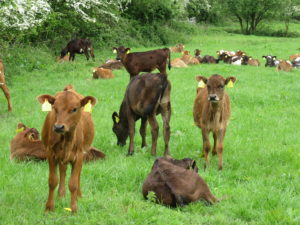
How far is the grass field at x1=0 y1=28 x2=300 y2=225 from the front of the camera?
19.0 ft

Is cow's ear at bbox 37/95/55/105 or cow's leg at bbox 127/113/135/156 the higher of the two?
cow's ear at bbox 37/95/55/105

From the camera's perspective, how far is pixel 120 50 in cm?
1741

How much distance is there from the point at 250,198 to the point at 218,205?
1.81 ft

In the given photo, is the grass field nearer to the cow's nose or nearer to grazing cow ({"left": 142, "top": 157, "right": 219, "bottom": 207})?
grazing cow ({"left": 142, "top": 157, "right": 219, "bottom": 207})

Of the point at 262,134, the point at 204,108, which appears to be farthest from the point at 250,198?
the point at 262,134

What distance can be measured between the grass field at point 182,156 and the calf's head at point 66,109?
1.08m

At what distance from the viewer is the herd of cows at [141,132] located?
5.73m

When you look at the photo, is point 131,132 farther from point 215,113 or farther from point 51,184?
point 51,184

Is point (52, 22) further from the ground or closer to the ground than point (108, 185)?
further from the ground

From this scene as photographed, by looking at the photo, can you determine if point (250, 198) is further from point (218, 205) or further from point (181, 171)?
point (181, 171)

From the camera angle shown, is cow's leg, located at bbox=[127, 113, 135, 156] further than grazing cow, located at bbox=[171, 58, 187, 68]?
No

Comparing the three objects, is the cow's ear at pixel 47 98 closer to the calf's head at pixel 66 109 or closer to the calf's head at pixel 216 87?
the calf's head at pixel 66 109

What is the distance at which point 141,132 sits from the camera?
386 inches

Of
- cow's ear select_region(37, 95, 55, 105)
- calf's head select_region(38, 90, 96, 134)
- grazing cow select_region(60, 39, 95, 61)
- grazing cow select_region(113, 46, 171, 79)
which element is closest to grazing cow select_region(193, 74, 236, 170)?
calf's head select_region(38, 90, 96, 134)
